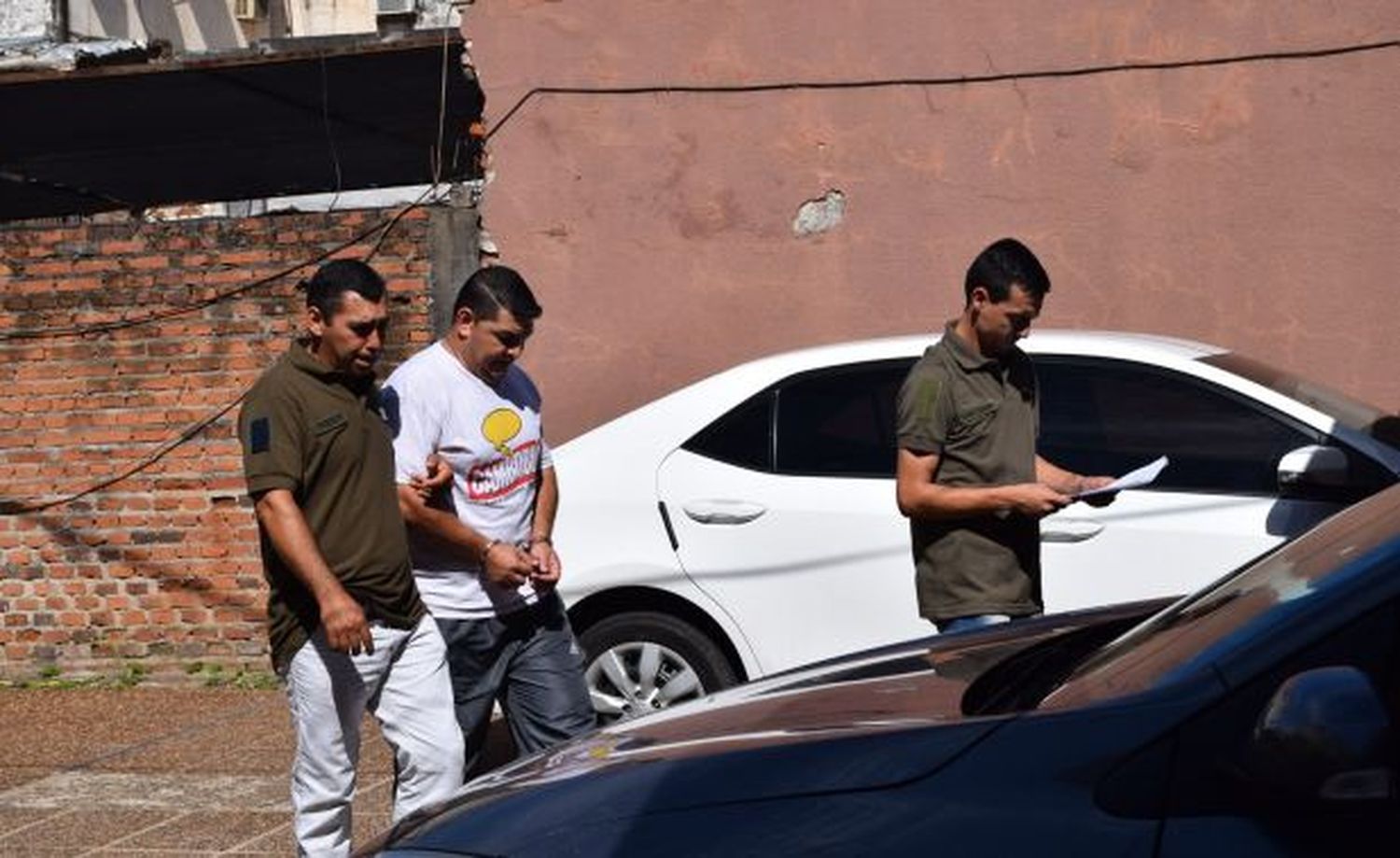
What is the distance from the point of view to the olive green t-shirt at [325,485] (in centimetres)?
586

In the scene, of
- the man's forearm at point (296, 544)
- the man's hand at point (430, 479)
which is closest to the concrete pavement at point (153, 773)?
the man's hand at point (430, 479)

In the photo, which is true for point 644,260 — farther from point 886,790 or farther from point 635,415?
point 886,790

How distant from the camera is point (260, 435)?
19.2ft

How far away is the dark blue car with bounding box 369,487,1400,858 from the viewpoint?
125 inches

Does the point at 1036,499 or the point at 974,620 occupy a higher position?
the point at 1036,499

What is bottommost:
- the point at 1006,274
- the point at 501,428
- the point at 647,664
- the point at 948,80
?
the point at 647,664

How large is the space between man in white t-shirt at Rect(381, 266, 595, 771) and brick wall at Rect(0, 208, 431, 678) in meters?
4.68

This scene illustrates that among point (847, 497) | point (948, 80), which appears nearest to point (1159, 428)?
point (847, 497)

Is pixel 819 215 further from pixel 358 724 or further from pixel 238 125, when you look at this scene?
pixel 358 724

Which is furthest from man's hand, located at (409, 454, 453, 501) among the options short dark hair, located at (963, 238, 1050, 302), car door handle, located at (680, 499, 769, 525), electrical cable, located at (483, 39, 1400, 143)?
electrical cable, located at (483, 39, 1400, 143)

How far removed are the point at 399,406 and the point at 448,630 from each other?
63 centimetres

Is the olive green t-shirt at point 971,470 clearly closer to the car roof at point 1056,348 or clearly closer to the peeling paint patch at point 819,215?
the car roof at point 1056,348

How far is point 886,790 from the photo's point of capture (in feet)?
11.1

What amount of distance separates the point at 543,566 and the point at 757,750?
278 centimetres
